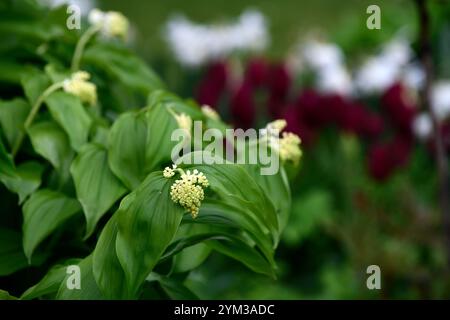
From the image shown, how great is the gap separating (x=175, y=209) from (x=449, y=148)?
102 inches

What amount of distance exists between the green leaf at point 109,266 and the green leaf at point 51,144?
1.02ft

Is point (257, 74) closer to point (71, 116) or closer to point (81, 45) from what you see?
point (81, 45)

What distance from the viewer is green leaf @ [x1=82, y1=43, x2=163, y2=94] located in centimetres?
209

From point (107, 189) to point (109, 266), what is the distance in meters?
0.20

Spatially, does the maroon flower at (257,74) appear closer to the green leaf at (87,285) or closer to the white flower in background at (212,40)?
the white flower in background at (212,40)

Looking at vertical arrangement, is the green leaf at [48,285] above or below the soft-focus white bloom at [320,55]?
below

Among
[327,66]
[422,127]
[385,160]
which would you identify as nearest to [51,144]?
[385,160]

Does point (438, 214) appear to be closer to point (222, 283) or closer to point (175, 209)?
point (222, 283)

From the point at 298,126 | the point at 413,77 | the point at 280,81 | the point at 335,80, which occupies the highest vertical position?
the point at 413,77

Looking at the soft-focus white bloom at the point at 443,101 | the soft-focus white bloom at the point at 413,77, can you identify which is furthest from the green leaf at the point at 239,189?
the soft-focus white bloom at the point at 413,77

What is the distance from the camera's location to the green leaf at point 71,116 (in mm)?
1818

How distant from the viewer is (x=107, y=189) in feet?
Result: 5.57

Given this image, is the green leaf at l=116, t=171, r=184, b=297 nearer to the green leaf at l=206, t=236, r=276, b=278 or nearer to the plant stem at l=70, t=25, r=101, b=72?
the green leaf at l=206, t=236, r=276, b=278
